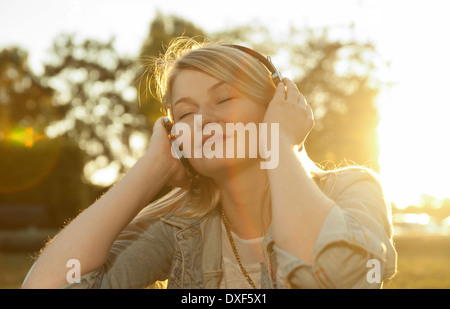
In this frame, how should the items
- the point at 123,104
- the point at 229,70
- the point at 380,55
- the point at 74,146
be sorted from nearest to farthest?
1. the point at 229,70
2. the point at 74,146
3. the point at 380,55
4. the point at 123,104

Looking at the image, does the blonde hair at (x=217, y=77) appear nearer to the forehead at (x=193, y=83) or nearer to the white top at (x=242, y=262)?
the forehead at (x=193, y=83)

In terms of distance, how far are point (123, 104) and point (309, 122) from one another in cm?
3984

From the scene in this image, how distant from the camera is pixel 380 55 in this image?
2744 centimetres

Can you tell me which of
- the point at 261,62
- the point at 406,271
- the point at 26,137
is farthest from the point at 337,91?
the point at 261,62

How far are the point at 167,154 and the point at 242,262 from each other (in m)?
0.88

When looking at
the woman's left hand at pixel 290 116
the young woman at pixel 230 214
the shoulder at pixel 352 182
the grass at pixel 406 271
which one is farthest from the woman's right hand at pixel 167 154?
the grass at pixel 406 271

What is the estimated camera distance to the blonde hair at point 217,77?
118 inches

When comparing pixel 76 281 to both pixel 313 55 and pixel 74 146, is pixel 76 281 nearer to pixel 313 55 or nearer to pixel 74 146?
pixel 74 146

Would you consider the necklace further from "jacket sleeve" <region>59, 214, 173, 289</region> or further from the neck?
"jacket sleeve" <region>59, 214, 173, 289</region>

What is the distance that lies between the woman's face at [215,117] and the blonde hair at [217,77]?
6 cm

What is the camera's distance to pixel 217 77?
9.83ft

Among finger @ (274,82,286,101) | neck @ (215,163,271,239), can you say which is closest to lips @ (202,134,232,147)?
neck @ (215,163,271,239)

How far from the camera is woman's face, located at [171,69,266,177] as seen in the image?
2928mm
